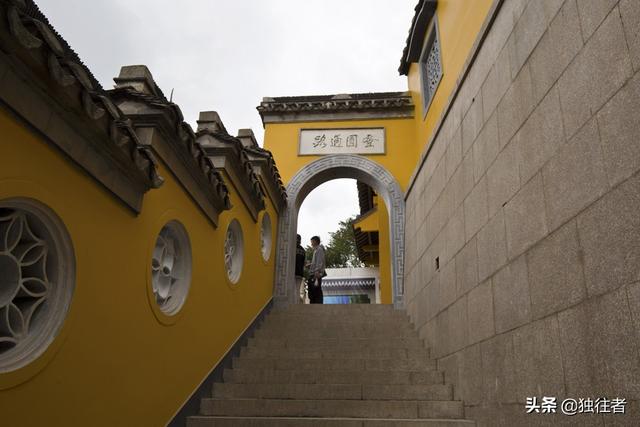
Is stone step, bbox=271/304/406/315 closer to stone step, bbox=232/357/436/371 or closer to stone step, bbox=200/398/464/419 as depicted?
stone step, bbox=232/357/436/371

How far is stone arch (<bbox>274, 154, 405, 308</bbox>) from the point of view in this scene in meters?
7.91

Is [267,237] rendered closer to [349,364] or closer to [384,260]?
[349,364]

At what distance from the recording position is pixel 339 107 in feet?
31.4

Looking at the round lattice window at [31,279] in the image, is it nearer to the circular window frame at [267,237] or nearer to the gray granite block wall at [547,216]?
the gray granite block wall at [547,216]

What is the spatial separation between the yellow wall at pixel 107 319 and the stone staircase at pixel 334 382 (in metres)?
0.53

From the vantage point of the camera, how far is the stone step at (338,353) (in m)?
5.25

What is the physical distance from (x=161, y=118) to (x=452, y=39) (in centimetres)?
445

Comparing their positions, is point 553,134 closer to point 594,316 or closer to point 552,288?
point 552,288

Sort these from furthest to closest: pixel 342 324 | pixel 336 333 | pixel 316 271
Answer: pixel 316 271, pixel 342 324, pixel 336 333

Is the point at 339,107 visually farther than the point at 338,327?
Yes

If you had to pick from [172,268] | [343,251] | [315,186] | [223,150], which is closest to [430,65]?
[315,186]

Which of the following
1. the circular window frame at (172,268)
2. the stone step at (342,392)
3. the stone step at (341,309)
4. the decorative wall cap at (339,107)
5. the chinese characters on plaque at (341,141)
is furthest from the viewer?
the decorative wall cap at (339,107)

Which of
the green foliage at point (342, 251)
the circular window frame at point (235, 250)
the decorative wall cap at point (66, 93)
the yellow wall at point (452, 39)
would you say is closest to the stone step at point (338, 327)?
the circular window frame at point (235, 250)

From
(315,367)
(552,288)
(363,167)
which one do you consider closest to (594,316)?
(552,288)
